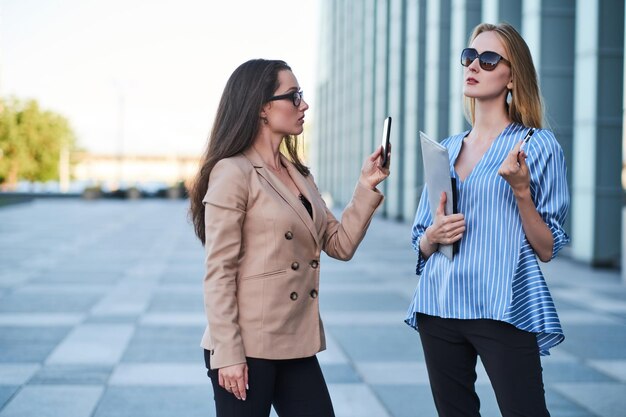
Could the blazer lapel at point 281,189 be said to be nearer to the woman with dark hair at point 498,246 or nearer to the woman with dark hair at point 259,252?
the woman with dark hair at point 259,252

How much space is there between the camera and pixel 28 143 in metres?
81.3

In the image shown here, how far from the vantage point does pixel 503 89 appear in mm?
3188

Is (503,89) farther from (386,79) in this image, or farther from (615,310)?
(386,79)

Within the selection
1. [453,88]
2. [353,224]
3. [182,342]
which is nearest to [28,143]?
[453,88]

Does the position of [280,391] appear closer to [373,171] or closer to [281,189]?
[281,189]

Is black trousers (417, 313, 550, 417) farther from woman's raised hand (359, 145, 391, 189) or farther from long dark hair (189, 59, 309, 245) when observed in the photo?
long dark hair (189, 59, 309, 245)

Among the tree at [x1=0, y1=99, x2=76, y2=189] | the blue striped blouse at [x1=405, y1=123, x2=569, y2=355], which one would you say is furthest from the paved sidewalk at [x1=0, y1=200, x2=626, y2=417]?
the tree at [x1=0, y1=99, x2=76, y2=189]

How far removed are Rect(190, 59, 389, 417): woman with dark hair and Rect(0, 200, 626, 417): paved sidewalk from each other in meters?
2.41

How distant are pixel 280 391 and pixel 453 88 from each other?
19.8 metres

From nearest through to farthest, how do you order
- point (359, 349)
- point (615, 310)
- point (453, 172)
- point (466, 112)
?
1. point (453, 172)
2. point (466, 112)
3. point (359, 349)
4. point (615, 310)

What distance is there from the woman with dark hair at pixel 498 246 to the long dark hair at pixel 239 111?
727 mm

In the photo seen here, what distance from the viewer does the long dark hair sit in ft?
10.2

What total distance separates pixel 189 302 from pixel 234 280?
7301 millimetres

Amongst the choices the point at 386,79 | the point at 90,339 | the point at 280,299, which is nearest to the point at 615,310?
the point at 90,339
